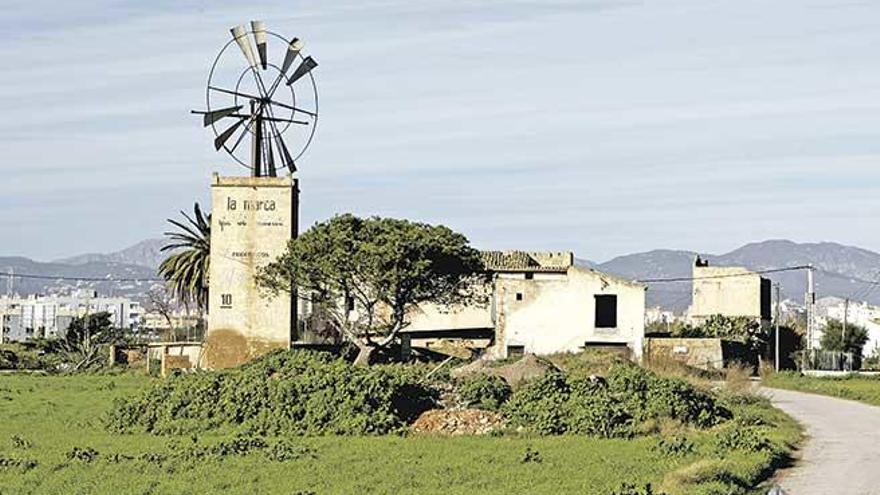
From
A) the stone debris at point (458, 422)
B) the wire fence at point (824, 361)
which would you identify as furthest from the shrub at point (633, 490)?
the wire fence at point (824, 361)

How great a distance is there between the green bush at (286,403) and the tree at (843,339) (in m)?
63.3

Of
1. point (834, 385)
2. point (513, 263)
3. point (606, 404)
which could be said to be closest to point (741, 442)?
point (606, 404)

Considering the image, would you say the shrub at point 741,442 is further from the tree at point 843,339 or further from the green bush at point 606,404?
the tree at point 843,339

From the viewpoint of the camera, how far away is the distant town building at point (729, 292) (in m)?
91.6

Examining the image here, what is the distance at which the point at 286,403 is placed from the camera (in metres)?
38.1

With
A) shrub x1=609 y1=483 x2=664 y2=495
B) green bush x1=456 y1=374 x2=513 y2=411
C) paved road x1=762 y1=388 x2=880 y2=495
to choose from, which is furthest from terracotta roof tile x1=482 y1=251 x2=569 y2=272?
shrub x1=609 y1=483 x2=664 y2=495

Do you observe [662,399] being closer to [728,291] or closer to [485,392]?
[485,392]

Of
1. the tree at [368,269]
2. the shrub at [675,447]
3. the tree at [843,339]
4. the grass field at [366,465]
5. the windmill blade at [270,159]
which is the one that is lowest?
the grass field at [366,465]

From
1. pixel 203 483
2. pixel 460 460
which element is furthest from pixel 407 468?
pixel 203 483

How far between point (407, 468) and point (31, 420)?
1580 centimetres

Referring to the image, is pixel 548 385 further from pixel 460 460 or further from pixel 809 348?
pixel 809 348

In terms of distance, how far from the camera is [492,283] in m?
70.9

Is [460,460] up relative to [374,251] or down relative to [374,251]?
down

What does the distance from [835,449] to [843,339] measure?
2644 inches
